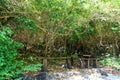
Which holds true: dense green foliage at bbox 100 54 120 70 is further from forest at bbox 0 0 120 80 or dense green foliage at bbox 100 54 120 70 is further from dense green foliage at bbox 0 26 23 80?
dense green foliage at bbox 0 26 23 80

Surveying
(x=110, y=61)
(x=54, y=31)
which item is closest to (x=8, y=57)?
(x=54, y=31)

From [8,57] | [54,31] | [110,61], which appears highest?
[54,31]

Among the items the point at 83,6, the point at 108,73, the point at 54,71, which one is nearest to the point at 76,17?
the point at 83,6

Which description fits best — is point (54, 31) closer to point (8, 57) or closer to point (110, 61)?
point (8, 57)

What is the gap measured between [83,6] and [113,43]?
3478 mm

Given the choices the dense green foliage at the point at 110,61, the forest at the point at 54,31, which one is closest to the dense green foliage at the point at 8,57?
the forest at the point at 54,31

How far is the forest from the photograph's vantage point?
568 centimetres

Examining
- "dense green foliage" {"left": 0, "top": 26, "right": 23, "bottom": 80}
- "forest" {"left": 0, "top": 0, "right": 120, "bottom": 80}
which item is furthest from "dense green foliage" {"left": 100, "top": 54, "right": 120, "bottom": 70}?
"dense green foliage" {"left": 0, "top": 26, "right": 23, "bottom": 80}

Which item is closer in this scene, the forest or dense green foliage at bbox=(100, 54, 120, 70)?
the forest

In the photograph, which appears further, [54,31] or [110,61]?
[110,61]

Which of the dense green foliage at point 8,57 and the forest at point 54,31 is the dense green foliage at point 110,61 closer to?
the forest at point 54,31

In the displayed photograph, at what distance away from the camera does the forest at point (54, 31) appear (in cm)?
568

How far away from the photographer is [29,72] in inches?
267

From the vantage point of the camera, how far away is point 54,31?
6879 mm
